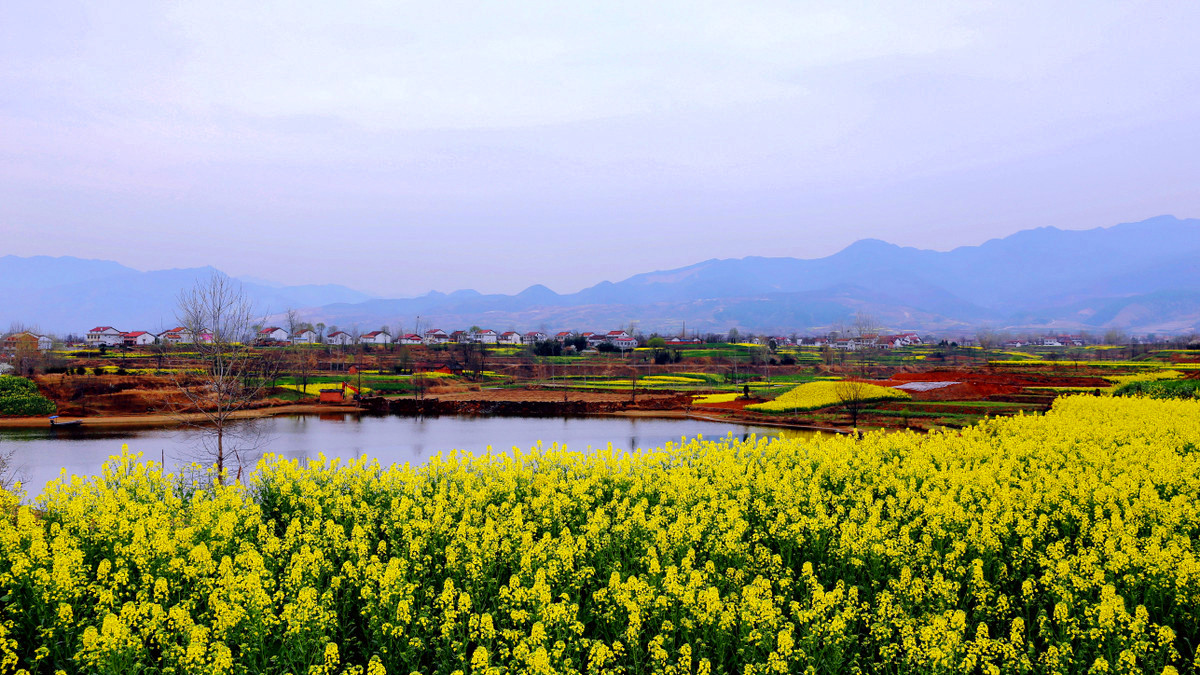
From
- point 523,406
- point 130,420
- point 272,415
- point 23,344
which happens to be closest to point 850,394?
point 523,406

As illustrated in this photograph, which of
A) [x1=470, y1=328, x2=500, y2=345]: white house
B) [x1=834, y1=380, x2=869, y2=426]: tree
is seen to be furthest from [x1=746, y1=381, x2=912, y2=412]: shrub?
[x1=470, y1=328, x2=500, y2=345]: white house

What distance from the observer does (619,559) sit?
9.67 m

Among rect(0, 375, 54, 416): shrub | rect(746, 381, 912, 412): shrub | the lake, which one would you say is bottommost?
the lake

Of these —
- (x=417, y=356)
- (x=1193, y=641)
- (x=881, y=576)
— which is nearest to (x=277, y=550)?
(x=881, y=576)

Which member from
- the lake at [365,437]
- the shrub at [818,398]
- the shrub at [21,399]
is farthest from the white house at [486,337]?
the shrub at [818,398]

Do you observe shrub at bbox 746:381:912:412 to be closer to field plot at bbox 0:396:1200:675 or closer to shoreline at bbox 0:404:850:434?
shoreline at bbox 0:404:850:434

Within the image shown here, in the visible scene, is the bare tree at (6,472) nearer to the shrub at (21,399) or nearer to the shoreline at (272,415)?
the shoreline at (272,415)

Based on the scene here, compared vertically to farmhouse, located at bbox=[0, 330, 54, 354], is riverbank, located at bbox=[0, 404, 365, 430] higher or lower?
lower

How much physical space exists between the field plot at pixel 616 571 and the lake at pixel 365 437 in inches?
730

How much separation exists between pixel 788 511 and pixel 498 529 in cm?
459

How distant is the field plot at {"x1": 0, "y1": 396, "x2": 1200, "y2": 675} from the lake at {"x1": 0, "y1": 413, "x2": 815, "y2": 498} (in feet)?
60.9

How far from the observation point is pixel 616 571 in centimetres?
859

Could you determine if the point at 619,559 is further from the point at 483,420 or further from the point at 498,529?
the point at 483,420

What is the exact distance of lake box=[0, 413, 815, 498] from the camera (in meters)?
31.9
